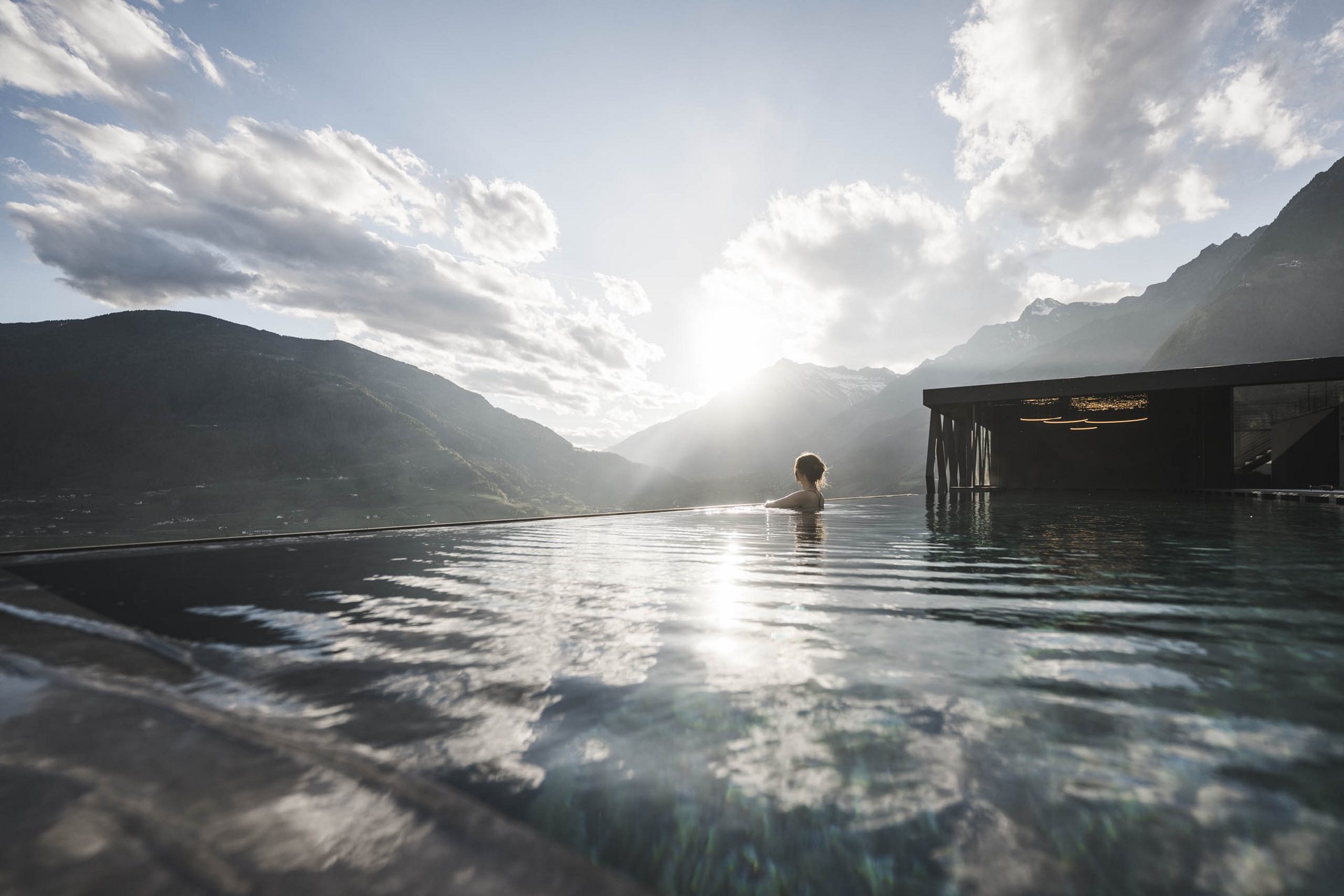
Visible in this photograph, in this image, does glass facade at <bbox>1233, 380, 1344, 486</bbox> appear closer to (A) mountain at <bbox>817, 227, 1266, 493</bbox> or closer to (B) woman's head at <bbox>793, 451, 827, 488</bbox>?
(B) woman's head at <bbox>793, 451, 827, 488</bbox>

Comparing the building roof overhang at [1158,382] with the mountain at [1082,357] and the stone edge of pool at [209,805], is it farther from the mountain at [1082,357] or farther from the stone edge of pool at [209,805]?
the mountain at [1082,357]

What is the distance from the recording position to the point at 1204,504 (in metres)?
11.7

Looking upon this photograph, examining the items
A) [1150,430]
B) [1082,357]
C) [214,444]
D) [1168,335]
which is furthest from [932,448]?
[214,444]

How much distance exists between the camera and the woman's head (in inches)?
362

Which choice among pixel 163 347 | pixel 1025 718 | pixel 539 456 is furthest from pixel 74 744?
pixel 163 347

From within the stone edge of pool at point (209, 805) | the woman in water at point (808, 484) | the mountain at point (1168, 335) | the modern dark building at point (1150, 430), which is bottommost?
the stone edge of pool at point (209, 805)

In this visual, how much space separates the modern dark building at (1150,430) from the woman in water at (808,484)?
9697mm

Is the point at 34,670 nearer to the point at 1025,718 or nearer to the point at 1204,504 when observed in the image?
the point at 1025,718

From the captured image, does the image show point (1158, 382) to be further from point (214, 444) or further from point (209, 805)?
point (214, 444)

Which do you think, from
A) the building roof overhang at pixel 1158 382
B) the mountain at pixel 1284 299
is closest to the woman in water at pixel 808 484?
the building roof overhang at pixel 1158 382

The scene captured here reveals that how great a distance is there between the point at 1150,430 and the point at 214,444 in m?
153

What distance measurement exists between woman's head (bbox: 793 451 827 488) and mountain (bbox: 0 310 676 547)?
97271 millimetres

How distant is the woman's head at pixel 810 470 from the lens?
30.2 ft

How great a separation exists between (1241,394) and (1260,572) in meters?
21.0
